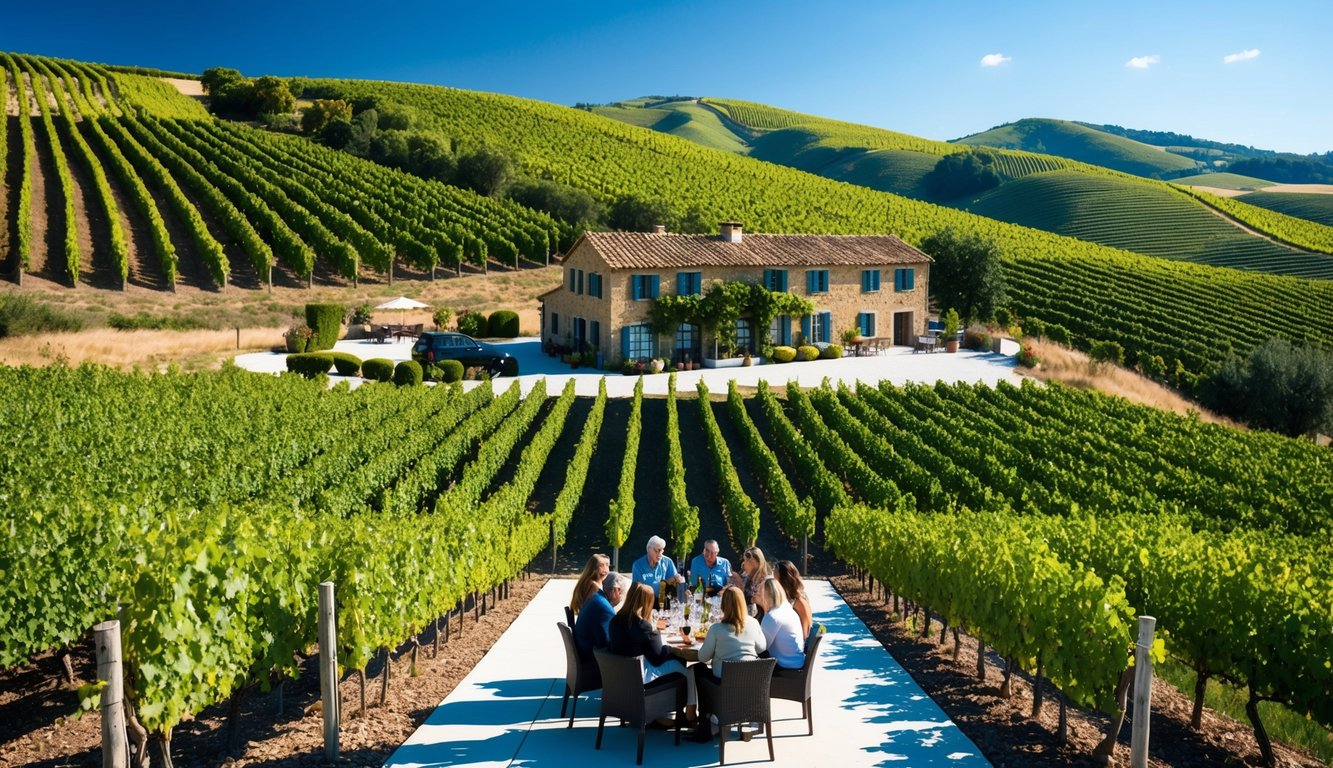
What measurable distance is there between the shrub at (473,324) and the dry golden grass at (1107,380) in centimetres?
2198

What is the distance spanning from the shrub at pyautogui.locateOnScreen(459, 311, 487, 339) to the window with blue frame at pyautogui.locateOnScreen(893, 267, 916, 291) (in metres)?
17.6

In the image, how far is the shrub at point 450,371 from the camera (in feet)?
98.7

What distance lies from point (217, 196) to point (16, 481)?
146 feet

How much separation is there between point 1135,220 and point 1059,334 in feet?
166

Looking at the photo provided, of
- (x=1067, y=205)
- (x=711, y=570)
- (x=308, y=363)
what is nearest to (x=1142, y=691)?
(x=711, y=570)

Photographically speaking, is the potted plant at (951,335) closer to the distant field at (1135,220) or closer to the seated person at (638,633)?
the seated person at (638,633)

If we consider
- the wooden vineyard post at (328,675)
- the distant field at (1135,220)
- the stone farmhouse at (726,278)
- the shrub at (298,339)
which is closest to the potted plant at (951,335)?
the stone farmhouse at (726,278)

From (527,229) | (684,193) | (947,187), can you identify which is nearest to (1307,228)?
(947,187)

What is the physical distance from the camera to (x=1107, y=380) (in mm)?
37656

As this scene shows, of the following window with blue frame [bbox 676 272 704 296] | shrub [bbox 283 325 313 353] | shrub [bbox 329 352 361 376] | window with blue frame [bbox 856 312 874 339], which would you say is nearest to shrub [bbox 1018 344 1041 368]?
window with blue frame [bbox 856 312 874 339]

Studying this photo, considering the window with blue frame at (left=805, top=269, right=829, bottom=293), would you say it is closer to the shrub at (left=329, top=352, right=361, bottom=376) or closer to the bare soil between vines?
the shrub at (left=329, top=352, right=361, bottom=376)

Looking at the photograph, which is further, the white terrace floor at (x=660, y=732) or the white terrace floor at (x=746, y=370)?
the white terrace floor at (x=746, y=370)

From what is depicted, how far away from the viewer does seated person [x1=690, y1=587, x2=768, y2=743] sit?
6918mm

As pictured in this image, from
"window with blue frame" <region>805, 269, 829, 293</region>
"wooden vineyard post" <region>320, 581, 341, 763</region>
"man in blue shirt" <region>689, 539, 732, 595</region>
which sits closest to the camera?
"wooden vineyard post" <region>320, 581, 341, 763</region>
